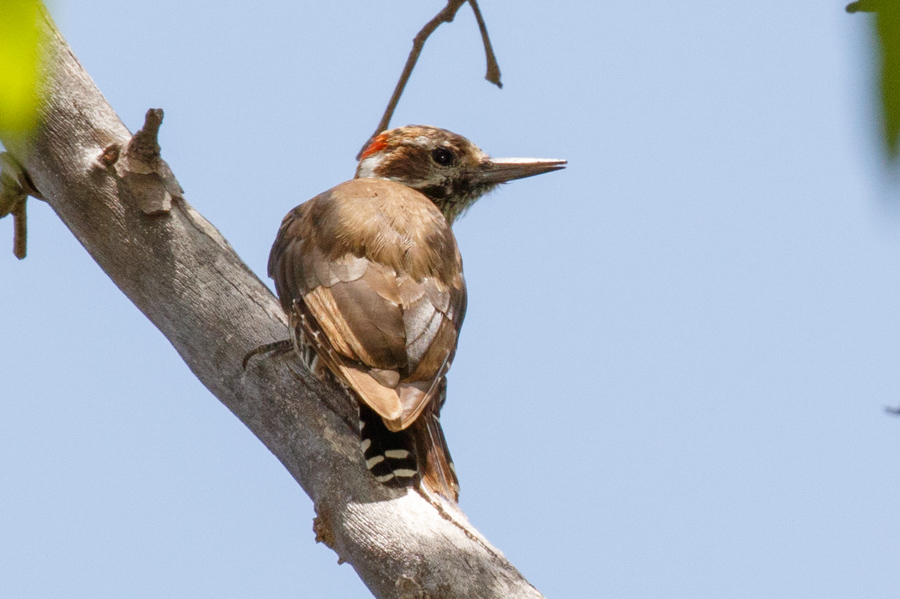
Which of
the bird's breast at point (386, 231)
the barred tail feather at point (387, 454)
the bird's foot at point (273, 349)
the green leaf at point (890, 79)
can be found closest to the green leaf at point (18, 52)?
the green leaf at point (890, 79)

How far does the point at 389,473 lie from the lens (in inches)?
123

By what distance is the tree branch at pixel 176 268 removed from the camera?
3428 mm

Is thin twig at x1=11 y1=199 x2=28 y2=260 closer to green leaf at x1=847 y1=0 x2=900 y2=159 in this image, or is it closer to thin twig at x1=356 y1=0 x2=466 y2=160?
thin twig at x1=356 y1=0 x2=466 y2=160

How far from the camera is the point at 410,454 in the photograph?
3.22 meters

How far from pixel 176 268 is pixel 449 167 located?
8.36 ft

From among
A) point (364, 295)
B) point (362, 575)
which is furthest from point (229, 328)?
point (362, 575)

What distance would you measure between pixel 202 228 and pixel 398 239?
863mm

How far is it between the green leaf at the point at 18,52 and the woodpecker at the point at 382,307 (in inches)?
94.4

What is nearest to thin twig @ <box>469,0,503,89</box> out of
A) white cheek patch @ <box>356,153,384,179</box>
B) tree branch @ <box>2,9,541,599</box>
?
tree branch @ <box>2,9,541,599</box>

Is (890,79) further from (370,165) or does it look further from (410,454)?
(370,165)

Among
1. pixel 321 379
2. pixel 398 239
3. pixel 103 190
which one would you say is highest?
pixel 103 190

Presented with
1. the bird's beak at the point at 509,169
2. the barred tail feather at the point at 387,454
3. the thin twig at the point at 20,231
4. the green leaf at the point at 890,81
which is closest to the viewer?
the green leaf at the point at 890,81

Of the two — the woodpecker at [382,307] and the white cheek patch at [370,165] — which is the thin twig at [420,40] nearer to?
the woodpecker at [382,307]

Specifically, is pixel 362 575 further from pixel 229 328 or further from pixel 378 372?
pixel 229 328
